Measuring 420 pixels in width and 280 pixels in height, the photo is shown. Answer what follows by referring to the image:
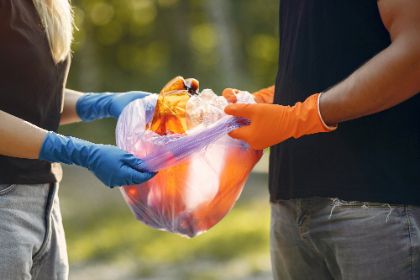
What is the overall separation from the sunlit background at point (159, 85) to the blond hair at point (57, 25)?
322 centimetres

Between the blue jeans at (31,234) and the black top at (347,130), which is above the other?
the black top at (347,130)

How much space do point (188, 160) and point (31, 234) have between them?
526mm

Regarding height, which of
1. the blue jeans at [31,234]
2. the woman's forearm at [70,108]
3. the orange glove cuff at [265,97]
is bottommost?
the blue jeans at [31,234]

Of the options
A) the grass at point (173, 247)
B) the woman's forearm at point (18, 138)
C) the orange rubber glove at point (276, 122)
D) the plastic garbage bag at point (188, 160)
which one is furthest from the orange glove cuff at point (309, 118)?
the grass at point (173, 247)

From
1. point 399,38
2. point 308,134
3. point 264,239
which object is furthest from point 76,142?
point 264,239

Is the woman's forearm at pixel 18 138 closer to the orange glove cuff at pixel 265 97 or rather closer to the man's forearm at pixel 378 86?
the orange glove cuff at pixel 265 97

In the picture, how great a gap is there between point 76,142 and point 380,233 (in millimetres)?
929

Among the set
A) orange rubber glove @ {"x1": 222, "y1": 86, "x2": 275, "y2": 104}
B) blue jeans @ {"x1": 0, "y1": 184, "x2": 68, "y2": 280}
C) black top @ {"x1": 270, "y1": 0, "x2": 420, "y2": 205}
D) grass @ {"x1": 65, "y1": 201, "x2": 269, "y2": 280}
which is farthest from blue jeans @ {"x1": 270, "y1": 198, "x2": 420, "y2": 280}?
grass @ {"x1": 65, "y1": 201, "x2": 269, "y2": 280}

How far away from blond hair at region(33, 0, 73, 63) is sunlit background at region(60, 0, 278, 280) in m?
3.22

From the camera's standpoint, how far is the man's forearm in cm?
196

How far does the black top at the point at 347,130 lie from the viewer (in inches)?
84.0

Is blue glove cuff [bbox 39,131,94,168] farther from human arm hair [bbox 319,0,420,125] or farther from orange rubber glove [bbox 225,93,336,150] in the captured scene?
human arm hair [bbox 319,0,420,125]

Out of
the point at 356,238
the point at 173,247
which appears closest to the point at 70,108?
the point at 356,238

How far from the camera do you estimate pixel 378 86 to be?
6.59 feet
